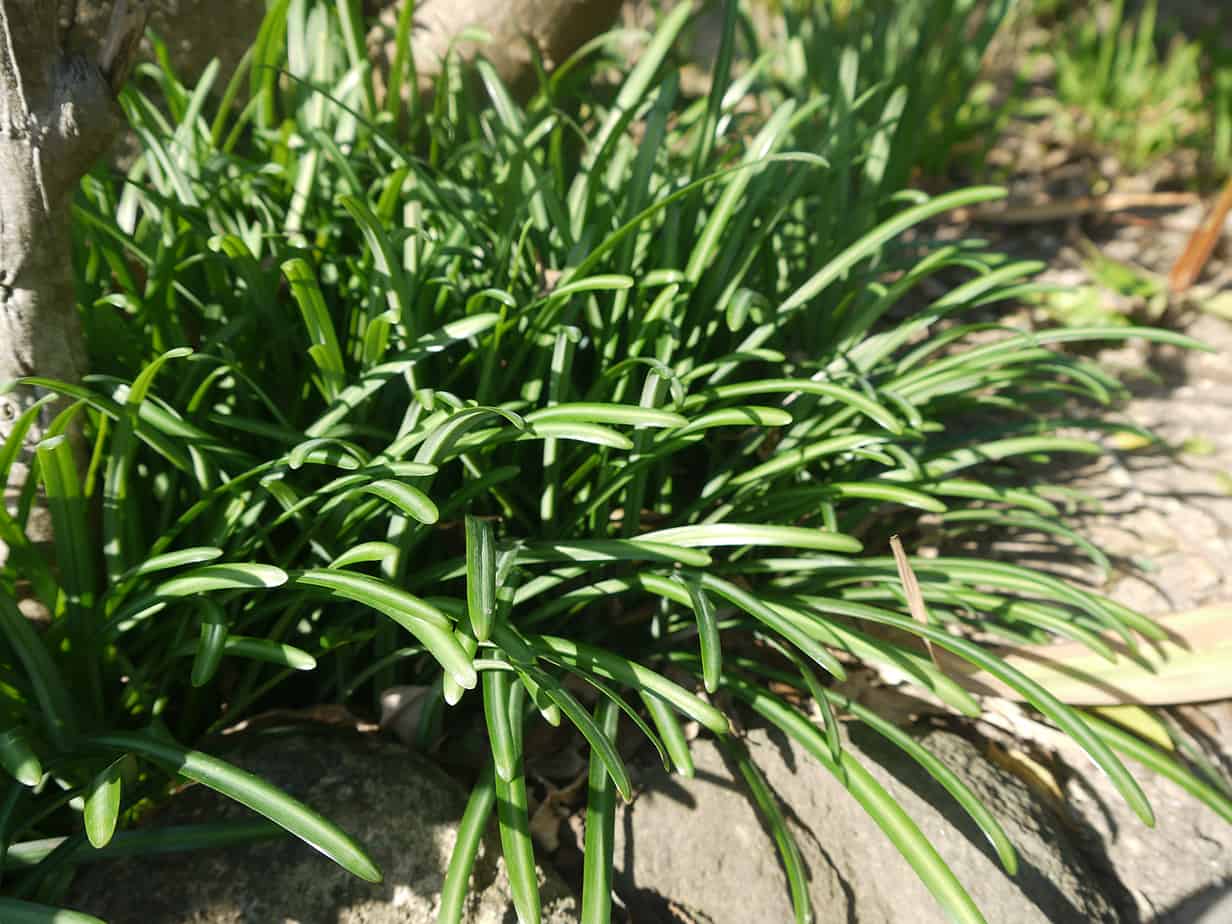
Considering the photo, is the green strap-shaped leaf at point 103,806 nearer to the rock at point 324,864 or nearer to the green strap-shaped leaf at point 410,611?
the rock at point 324,864

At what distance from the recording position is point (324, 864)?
1.30 m

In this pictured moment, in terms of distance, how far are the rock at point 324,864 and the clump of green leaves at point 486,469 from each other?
0.24 feet

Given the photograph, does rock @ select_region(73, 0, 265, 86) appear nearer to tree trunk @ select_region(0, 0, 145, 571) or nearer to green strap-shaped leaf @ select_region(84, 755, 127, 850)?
tree trunk @ select_region(0, 0, 145, 571)

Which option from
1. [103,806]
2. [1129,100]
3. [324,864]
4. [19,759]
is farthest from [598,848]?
[1129,100]

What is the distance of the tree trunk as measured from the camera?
3.83 ft

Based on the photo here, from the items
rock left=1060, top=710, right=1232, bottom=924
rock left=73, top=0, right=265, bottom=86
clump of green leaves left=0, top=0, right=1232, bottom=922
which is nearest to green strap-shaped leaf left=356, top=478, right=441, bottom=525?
clump of green leaves left=0, top=0, right=1232, bottom=922

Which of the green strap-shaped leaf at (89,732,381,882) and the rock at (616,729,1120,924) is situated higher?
the green strap-shaped leaf at (89,732,381,882)

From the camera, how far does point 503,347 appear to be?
5.80 feet

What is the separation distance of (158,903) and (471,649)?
0.55 m

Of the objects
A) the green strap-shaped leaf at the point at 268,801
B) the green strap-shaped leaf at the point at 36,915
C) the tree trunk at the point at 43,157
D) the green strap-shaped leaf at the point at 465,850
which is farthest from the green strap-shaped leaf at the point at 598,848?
the tree trunk at the point at 43,157

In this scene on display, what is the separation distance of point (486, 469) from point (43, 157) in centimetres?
77

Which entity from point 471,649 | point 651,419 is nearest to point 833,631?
point 651,419

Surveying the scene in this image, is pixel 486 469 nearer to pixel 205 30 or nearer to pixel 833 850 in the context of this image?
pixel 833 850

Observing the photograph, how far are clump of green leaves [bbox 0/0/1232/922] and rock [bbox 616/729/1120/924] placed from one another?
84mm
